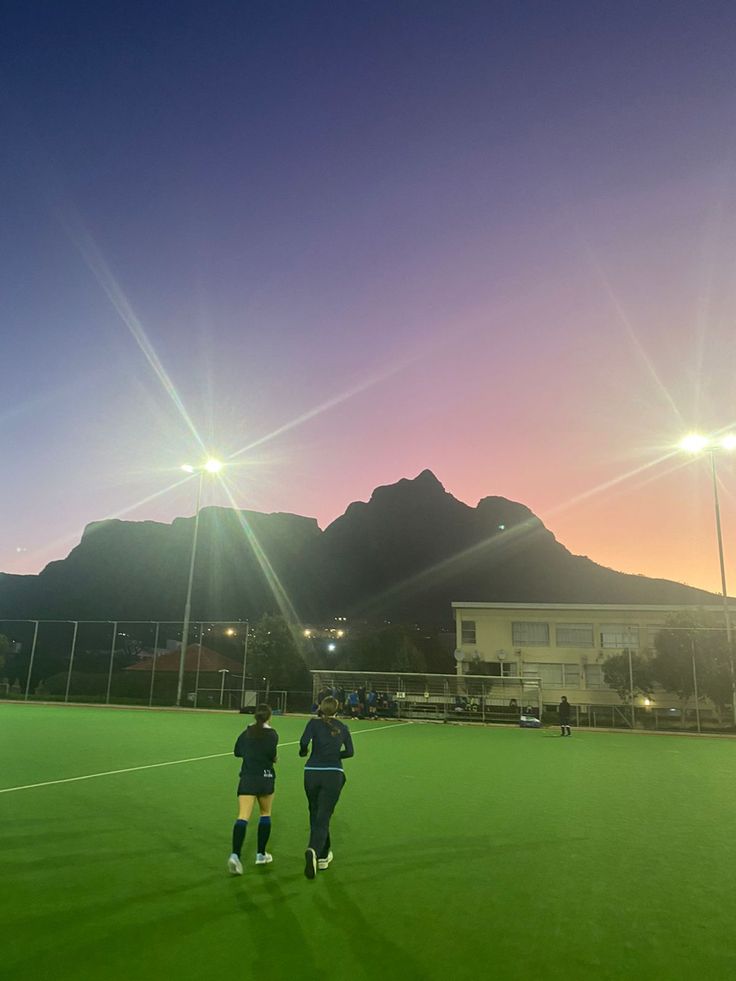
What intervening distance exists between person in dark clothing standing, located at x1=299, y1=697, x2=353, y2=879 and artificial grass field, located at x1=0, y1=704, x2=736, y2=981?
11.7 inches

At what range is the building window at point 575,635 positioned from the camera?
59938 mm

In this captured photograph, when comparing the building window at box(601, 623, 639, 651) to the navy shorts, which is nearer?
the navy shorts

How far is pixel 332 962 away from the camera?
4.61m

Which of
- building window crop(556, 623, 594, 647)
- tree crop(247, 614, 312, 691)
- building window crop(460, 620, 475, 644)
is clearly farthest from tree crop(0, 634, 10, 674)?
building window crop(556, 623, 594, 647)

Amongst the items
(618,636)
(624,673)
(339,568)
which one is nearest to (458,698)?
(624,673)

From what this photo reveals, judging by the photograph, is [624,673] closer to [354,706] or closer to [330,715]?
[354,706]

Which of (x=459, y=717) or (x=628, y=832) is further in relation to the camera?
(x=459, y=717)

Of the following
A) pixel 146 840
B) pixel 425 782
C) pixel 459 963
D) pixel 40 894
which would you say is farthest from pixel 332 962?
pixel 425 782

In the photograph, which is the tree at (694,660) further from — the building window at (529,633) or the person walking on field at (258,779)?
the person walking on field at (258,779)

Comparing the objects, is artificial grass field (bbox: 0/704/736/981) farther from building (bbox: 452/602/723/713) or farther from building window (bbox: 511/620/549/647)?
building window (bbox: 511/620/549/647)

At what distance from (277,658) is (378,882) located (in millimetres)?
51631

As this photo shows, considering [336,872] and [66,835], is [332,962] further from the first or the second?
[66,835]

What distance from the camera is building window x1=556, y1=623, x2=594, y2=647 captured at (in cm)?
5994

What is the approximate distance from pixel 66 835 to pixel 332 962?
5.15 meters
